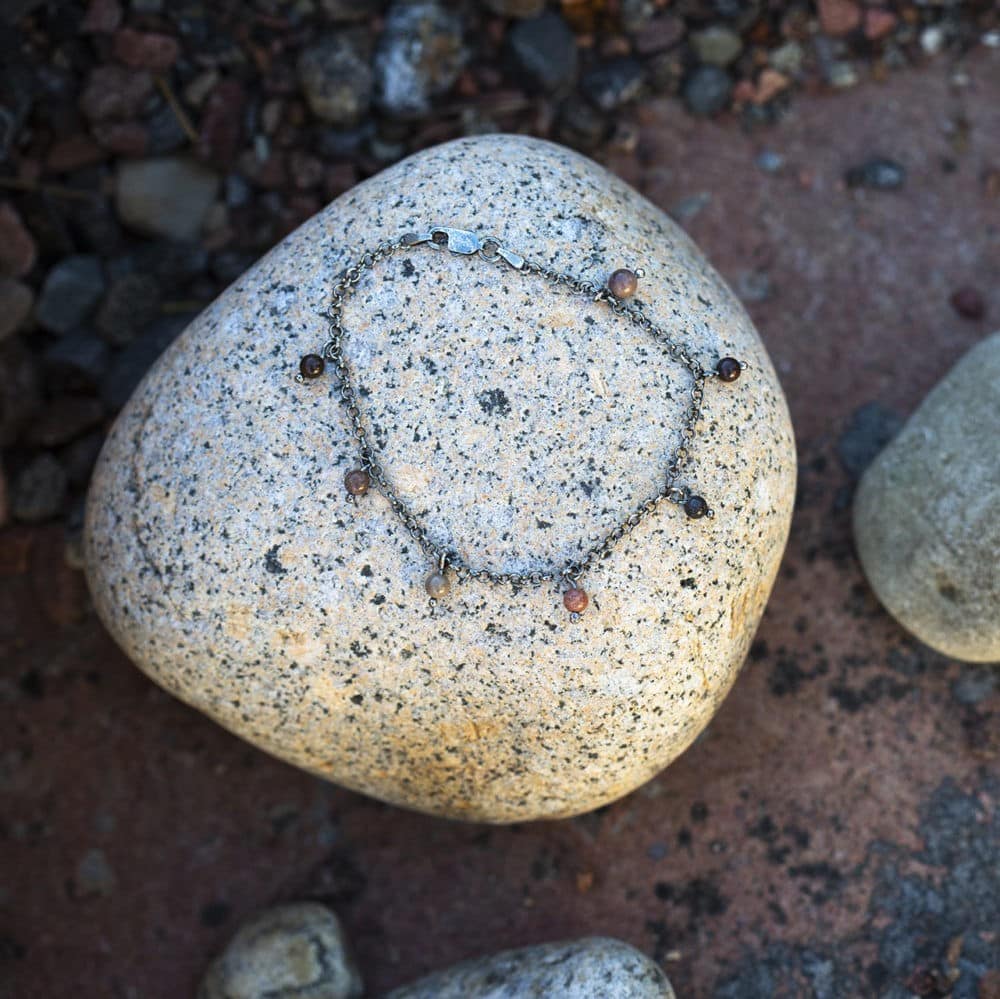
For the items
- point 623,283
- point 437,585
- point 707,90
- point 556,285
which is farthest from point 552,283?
point 707,90

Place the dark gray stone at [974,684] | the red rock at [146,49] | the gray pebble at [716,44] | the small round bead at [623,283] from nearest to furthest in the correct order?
1. the small round bead at [623,283]
2. the dark gray stone at [974,684]
3. the red rock at [146,49]
4. the gray pebble at [716,44]

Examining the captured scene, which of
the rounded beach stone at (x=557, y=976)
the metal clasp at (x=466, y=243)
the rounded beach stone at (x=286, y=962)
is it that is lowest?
the rounded beach stone at (x=286, y=962)

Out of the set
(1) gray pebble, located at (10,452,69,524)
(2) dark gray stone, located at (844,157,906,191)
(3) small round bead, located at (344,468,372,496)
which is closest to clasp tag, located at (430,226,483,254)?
(3) small round bead, located at (344,468,372,496)

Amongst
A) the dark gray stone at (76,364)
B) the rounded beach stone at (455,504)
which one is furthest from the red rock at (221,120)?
the rounded beach stone at (455,504)

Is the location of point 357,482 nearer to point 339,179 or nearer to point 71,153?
point 339,179

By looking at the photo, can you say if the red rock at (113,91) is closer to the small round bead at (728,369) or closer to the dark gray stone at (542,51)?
the dark gray stone at (542,51)

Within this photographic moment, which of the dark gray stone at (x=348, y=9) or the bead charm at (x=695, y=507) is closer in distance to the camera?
the bead charm at (x=695, y=507)
